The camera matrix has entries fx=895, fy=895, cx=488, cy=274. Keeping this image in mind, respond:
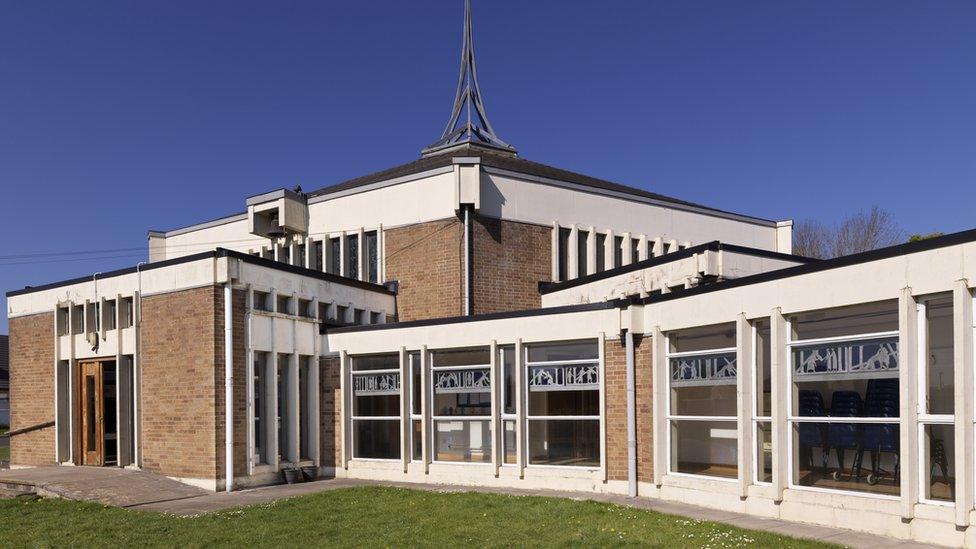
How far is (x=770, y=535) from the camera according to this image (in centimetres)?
1098

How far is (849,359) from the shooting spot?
11.6 metres

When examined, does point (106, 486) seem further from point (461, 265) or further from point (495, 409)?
point (461, 265)

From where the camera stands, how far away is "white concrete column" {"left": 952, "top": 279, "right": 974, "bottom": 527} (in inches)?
390

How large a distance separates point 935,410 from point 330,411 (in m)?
12.6

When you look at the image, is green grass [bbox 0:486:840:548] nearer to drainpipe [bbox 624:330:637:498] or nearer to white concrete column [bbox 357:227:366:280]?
drainpipe [bbox 624:330:637:498]

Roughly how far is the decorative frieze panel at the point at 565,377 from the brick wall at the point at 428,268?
5805 mm

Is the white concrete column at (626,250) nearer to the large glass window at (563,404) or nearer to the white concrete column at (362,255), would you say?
the white concrete column at (362,255)

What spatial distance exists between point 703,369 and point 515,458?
4.63 meters

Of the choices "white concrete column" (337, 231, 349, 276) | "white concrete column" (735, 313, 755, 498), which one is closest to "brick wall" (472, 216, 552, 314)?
"white concrete column" (337, 231, 349, 276)

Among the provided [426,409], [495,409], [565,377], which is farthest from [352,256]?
[565,377]

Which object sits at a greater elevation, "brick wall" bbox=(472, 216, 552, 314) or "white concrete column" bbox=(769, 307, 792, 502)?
"brick wall" bbox=(472, 216, 552, 314)

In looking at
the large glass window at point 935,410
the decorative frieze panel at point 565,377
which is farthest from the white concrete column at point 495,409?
the large glass window at point 935,410

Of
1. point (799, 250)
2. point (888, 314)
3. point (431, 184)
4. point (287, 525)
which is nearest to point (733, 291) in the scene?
point (888, 314)

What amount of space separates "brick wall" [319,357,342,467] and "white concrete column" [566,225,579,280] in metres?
7.63
